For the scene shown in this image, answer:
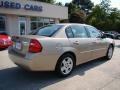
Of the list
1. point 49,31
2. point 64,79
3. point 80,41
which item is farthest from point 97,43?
point 64,79

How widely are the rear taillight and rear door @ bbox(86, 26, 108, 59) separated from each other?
2299 mm

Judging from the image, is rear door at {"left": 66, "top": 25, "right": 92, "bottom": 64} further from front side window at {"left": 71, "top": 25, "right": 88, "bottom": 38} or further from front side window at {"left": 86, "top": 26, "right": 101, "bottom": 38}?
front side window at {"left": 86, "top": 26, "right": 101, "bottom": 38}

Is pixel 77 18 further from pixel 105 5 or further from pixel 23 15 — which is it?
pixel 23 15

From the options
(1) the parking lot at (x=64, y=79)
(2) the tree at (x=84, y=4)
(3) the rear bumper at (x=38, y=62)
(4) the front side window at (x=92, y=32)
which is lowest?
(1) the parking lot at (x=64, y=79)

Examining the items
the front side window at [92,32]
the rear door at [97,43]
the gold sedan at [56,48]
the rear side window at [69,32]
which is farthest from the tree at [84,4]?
the rear side window at [69,32]

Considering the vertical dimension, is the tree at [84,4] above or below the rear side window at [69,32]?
above

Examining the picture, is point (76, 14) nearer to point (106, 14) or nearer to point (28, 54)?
point (106, 14)

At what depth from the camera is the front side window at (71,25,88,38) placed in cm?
591

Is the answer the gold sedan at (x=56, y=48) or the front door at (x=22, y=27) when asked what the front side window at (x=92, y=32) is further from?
the front door at (x=22, y=27)

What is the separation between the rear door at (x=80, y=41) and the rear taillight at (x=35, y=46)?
113 centimetres

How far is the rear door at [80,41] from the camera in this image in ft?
18.7

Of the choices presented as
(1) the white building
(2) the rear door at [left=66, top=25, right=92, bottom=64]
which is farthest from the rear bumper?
(1) the white building

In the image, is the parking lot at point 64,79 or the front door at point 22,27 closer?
the parking lot at point 64,79

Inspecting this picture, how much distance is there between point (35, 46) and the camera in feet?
15.8
